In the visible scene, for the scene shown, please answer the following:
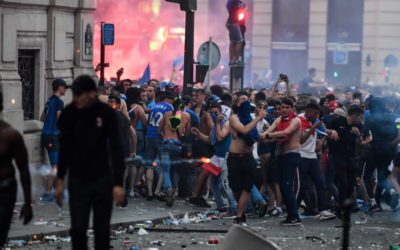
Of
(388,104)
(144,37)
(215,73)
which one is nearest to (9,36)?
(388,104)

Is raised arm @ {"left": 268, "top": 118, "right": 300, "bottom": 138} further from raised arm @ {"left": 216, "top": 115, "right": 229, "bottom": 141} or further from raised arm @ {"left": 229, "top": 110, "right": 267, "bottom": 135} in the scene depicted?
raised arm @ {"left": 216, "top": 115, "right": 229, "bottom": 141}

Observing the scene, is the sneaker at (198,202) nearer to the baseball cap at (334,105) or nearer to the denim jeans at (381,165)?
the denim jeans at (381,165)

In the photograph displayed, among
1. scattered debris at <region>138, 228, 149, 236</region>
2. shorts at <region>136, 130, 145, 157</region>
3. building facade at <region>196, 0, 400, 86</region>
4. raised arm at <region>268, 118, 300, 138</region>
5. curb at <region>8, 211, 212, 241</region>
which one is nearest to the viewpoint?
curb at <region>8, 211, 212, 241</region>

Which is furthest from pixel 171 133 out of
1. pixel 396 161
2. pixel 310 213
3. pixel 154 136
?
pixel 396 161

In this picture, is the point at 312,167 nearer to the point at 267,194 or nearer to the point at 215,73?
the point at 267,194

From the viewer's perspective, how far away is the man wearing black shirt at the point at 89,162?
655 cm

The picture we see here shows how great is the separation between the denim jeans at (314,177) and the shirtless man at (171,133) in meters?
2.01

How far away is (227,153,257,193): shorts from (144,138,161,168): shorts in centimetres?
216

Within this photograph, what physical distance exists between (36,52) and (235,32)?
7141 mm

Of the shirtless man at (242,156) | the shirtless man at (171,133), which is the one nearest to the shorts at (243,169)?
the shirtless man at (242,156)

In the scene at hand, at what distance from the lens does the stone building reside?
477 inches

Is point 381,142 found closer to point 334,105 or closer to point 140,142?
point 334,105

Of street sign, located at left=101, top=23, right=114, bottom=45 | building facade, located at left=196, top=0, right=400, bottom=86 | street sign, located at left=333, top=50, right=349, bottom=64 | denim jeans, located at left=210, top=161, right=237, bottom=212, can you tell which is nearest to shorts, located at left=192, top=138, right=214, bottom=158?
denim jeans, located at left=210, top=161, right=237, bottom=212

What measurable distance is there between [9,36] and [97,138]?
6091mm
